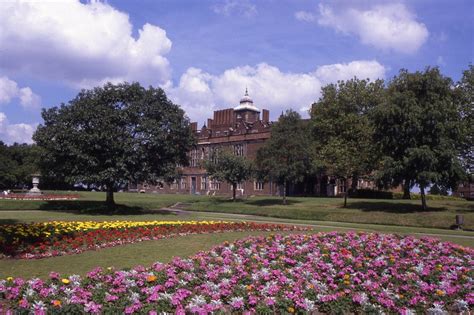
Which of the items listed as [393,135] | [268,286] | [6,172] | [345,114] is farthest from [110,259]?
[6,172]

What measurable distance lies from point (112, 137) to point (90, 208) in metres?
6.69

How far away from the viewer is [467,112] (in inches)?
1709

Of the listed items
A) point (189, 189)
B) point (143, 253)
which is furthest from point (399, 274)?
point (189, 189)

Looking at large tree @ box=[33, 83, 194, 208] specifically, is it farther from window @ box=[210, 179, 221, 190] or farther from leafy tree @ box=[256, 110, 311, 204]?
window @ box=[210, 179, 221, 190]

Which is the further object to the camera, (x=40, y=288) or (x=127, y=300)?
(x=40, y=288)

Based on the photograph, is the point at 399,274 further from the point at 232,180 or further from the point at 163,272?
the point at 232,180

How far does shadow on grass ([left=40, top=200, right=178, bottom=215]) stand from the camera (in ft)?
106

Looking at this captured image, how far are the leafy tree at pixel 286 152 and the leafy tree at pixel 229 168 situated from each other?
10.8ft

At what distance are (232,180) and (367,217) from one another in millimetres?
18720

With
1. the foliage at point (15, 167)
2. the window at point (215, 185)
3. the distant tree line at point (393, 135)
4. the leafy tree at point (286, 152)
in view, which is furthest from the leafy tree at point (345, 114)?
the foliage at point (15, 167)

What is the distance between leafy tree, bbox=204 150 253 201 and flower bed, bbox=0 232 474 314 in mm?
35789

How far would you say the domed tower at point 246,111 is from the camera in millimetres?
91188

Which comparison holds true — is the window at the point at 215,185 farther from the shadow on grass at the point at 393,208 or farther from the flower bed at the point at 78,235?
the flower bed at the point at 78,235

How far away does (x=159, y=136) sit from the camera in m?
31.1
